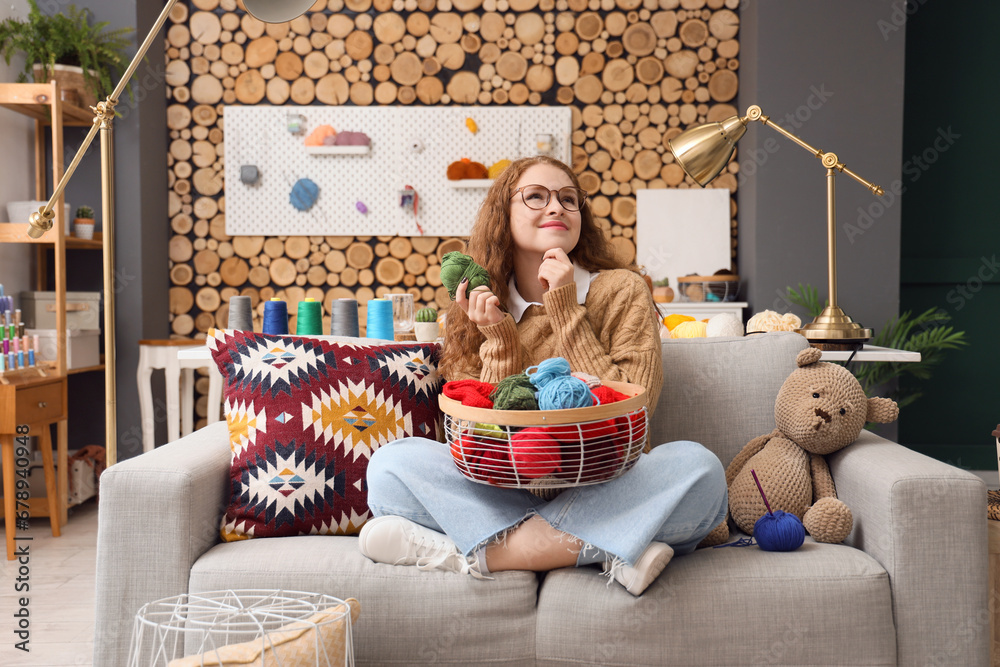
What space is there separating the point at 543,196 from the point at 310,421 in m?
0.74

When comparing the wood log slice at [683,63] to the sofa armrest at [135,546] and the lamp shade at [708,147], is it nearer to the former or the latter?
the lamp shade at [708,147]

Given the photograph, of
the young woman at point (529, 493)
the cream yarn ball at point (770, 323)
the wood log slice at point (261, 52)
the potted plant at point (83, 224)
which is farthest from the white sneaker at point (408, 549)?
the wood log slice at point (261, 52)

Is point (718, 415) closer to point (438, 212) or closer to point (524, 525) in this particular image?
point (524, 525)

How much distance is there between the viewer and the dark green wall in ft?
12.7

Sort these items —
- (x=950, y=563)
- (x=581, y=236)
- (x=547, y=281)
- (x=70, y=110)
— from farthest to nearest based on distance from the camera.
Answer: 1. (x=70, y=110)
2. (x=581, y=236)
3. (x=547, y=281)
4. (x=950, y=563)

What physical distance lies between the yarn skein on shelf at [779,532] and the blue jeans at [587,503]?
8 centimetres

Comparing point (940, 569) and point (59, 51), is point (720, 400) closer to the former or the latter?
point (940, 569)

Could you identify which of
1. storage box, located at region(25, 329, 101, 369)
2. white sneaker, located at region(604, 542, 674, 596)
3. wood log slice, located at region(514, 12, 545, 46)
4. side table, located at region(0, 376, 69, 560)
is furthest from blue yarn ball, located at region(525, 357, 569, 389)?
wood log slice, located at region(514, 12, 545, 46)

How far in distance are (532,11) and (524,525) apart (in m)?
3.46

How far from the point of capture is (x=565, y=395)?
1222 millimetres

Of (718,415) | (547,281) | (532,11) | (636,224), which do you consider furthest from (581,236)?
(532,11)

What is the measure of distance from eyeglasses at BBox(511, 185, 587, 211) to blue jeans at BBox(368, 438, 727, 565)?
0.65 meters

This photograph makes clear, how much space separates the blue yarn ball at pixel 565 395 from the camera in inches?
48.0

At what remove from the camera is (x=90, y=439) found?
3.73 m
